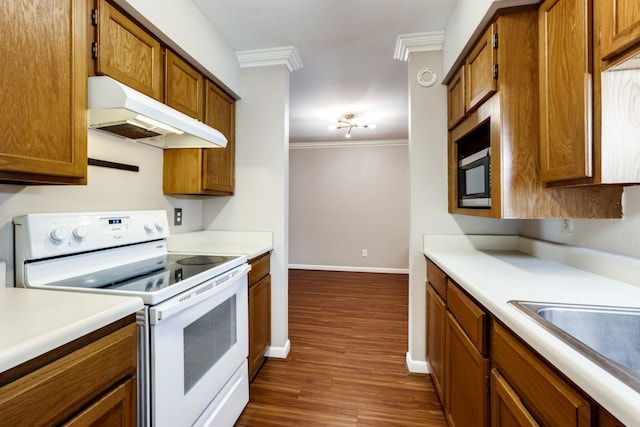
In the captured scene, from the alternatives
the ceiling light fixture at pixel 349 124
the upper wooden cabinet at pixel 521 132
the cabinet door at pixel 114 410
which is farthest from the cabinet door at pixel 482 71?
the ceiling light fixture at pixel 349 124

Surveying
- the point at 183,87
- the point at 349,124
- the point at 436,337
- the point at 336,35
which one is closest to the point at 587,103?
the point at 436,337

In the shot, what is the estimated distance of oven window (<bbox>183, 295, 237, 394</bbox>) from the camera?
122cm

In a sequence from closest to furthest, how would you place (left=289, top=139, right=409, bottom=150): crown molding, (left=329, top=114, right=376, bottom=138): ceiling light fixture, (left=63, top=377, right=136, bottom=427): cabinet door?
(left=63, top=377, right=136, bottom=427): cabinet door
(left=329, top=114, right=376, bottom=138): ceiling light fixture
(left=289, top=139, right=409, bottom=150): crown molding

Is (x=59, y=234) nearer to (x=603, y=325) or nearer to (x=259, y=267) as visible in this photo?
(x=259, y=267)

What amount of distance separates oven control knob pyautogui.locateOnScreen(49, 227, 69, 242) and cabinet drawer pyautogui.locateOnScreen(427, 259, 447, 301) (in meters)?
1.77

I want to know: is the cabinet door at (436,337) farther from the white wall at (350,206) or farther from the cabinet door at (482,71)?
the white wall at (350,206)

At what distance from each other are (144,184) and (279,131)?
3.31 feet

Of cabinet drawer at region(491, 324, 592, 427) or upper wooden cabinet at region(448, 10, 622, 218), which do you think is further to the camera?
upper wooden cabinet at region(448, 10, 622, 218)

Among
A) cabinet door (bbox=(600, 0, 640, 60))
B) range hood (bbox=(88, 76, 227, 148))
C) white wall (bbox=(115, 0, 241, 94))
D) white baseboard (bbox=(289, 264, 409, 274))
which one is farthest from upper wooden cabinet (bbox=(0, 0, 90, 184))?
white baseboard (bbox=(289, 264, 409, 274))

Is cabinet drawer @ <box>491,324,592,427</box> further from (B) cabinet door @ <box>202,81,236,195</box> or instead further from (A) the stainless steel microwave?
(B) cabinet door @ <box>202,81,236,195</box>

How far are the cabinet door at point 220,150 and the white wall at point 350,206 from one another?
3.05 m

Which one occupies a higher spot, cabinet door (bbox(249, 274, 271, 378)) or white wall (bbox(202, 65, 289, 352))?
white wall (bbox(202, 65, 289, 352))

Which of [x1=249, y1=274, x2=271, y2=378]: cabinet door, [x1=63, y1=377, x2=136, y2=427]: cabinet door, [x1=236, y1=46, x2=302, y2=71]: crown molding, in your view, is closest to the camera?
[x1=63, y1=377, x2=136, y2=427]: cabinet door

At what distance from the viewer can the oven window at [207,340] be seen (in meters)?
1.22
